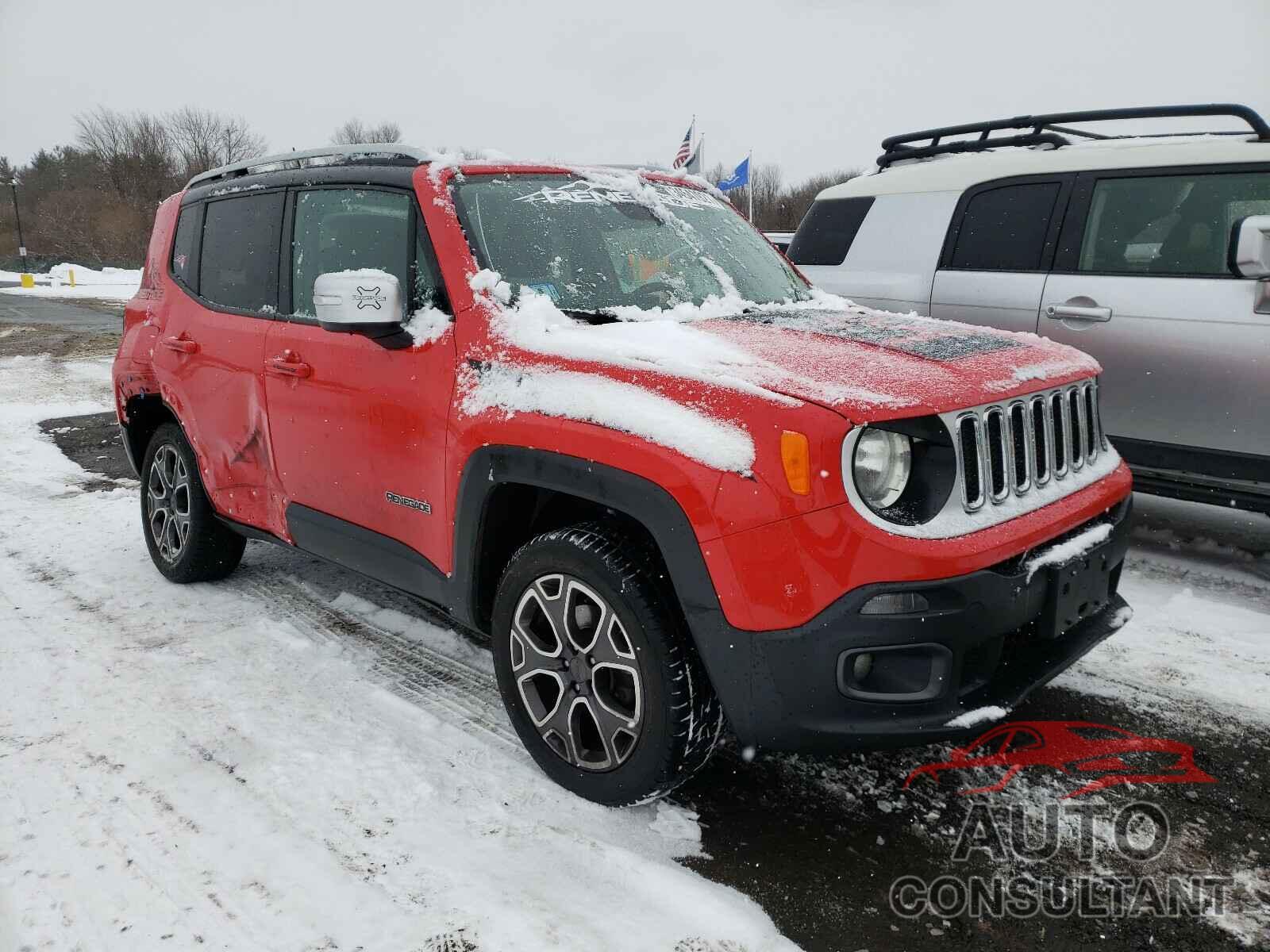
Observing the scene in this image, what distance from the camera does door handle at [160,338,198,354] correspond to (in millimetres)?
3945

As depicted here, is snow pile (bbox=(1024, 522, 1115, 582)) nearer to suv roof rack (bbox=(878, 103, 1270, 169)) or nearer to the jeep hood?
the jeep hood

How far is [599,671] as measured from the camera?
99.4 inches

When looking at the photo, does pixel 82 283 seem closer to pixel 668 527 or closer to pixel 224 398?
pixel 224 398

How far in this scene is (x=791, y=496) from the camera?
2.06 meters

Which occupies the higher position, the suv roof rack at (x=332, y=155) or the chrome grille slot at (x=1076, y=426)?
the suv roof rack at (x=332, y=155)

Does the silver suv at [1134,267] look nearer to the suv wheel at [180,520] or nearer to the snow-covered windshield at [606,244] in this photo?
the snow-covered windshield at [606,244]

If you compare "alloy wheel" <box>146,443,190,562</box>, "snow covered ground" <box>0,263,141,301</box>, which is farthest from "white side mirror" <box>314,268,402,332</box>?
"snow covered ground" <box>0,263,141,301</box>

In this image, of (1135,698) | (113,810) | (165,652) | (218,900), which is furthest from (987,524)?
(165,652)

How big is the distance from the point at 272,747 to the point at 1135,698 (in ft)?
9.93

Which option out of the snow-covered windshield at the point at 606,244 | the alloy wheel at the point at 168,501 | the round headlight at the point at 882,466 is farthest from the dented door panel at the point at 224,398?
the round headlight at the point at 882,466

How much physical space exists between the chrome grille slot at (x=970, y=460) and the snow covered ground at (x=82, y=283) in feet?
99.4

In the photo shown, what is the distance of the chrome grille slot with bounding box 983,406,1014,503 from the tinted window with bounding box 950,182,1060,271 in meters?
2.97

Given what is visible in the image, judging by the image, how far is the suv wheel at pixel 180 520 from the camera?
4191 mm

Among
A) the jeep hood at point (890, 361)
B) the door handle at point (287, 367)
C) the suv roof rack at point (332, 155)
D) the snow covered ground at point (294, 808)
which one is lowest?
the snow covered ground at point (294, 808)
